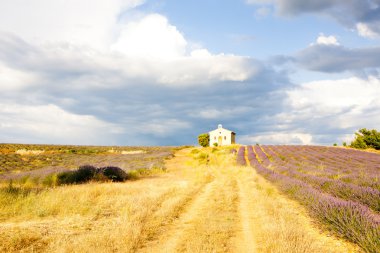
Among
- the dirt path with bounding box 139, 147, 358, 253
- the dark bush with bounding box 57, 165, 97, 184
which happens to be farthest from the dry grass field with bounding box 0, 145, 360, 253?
the dark bush with bounding box 57, 165, 97, 184

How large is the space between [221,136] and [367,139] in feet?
106

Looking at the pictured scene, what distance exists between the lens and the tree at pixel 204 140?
79.0m

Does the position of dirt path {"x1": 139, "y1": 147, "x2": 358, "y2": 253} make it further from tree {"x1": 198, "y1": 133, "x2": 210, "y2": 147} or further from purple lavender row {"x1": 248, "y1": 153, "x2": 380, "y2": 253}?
tree {"x1": 198, "y1": 133, "x2": 210, "y2": 147}

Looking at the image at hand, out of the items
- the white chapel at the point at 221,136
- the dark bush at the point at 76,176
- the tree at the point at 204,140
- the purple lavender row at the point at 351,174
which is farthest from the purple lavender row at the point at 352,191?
the tree at the point at 204,140

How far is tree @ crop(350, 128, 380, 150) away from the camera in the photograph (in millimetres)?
48938

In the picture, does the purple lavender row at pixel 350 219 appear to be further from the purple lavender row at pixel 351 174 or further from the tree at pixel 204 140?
the tree at pixel 204 140

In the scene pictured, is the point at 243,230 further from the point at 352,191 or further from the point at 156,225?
the point at 352,191

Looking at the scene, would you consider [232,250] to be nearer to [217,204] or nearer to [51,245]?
[51,245]

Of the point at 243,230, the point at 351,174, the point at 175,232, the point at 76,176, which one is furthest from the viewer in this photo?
the point at 76,176

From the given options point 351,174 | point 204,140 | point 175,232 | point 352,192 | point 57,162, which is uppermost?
point 204,140

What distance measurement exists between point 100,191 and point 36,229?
540cm

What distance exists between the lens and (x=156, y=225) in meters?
8.05

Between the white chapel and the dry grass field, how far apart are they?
61909 mm

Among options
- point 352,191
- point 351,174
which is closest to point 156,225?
point 352,191
